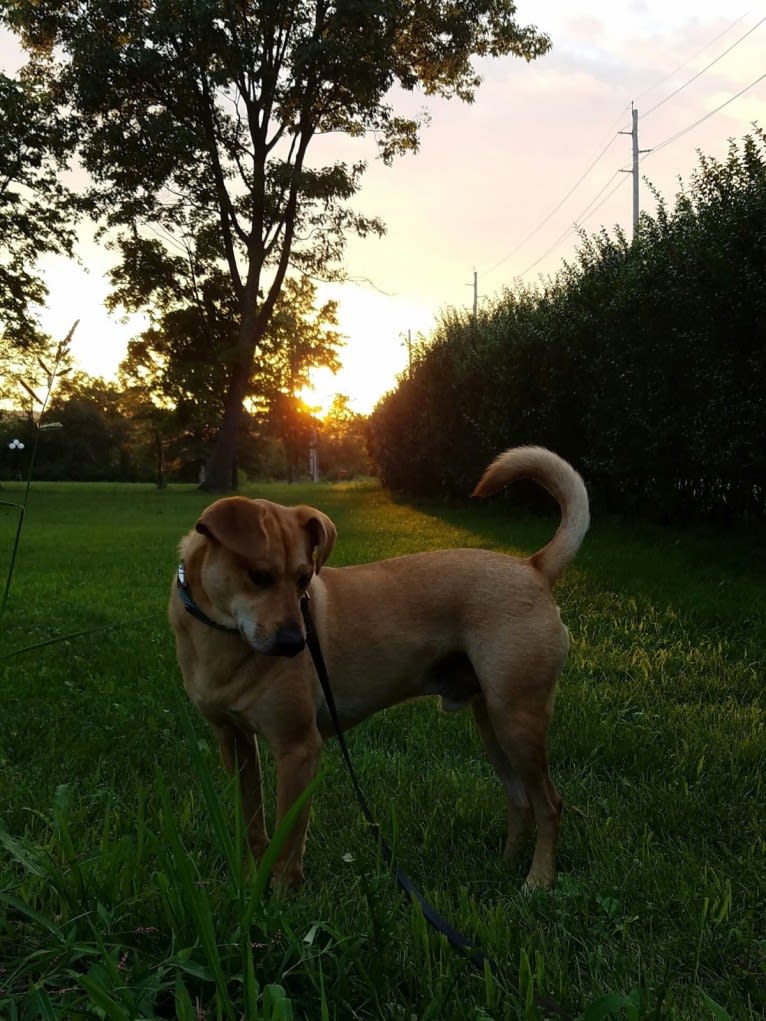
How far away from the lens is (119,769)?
3.29 metres

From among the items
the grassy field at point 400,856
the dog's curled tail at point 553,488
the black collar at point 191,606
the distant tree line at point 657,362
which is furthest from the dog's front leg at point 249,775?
the distant tree line at point 657,362

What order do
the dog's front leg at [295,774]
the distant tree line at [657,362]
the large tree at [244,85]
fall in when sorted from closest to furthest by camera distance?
the dog's front leg at [295,774]
the distant tree line at [657,362]
the large tree at [244,85]

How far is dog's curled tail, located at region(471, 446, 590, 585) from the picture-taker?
10.0ft

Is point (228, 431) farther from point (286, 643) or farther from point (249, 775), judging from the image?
point (286, 643)

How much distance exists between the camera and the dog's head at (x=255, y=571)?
101 inches

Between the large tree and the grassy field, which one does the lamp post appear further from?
the large tree

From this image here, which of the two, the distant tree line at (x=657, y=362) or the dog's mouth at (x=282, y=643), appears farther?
the distant tree line at (x=657, y=362)

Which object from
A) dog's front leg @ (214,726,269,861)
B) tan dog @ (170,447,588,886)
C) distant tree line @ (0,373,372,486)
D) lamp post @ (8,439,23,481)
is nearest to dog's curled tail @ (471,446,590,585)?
tan dog @ (170,447,588,886)

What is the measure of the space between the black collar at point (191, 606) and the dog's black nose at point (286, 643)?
220mm

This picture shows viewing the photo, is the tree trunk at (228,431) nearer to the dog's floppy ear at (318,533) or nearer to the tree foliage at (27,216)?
the tree foliage at (27,216)

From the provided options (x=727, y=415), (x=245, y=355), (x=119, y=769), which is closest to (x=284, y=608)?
(x=119, y=769)

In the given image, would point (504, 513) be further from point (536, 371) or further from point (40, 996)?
point (40, 996)

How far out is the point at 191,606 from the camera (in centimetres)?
272

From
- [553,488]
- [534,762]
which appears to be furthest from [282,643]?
[553,488]
